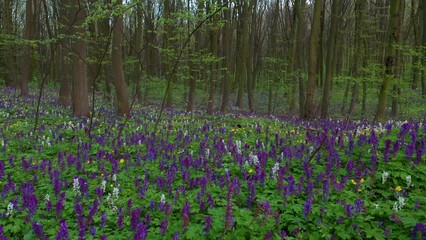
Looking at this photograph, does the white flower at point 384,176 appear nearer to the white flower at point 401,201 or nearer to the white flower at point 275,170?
the white flower at point 401,201

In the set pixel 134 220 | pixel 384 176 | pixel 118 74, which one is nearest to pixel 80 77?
pixel 118 74

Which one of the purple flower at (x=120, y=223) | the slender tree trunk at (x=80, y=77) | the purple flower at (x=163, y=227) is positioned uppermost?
the slender tree trunk at (x=80, y=77)

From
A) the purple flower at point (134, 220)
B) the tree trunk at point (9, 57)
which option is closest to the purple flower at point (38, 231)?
the purple flower at point (134, 220)

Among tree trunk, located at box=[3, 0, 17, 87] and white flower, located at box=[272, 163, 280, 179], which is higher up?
tree trunk, located at box=[3, 0, 17, 87]

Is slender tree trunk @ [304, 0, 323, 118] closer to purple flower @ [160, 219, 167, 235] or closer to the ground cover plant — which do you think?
the ground cover plant

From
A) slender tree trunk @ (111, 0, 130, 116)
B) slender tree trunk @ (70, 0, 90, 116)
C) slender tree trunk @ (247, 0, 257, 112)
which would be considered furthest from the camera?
slender tree trunk @ (247, 0, 257, 112)

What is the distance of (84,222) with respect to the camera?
156 inches

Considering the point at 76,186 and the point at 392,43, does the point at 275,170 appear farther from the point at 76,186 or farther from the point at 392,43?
the point at 392,43

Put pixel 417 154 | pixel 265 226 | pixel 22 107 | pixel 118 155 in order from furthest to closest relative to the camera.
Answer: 1. pixel 22 107
2. pixel 118 155
3. pixel 417 154
4. pixel 265 226

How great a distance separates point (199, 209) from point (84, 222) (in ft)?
4.42

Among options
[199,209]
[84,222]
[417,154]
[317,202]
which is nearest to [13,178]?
[84,222]

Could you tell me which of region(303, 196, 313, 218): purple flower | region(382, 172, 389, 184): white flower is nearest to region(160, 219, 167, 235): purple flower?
region(303, 196, 313, 218): purple flower

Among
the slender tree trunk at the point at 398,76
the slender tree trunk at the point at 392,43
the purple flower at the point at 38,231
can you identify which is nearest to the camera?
the purple flower at the point at 38,231

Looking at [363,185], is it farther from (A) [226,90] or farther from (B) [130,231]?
(A) [226,90]
